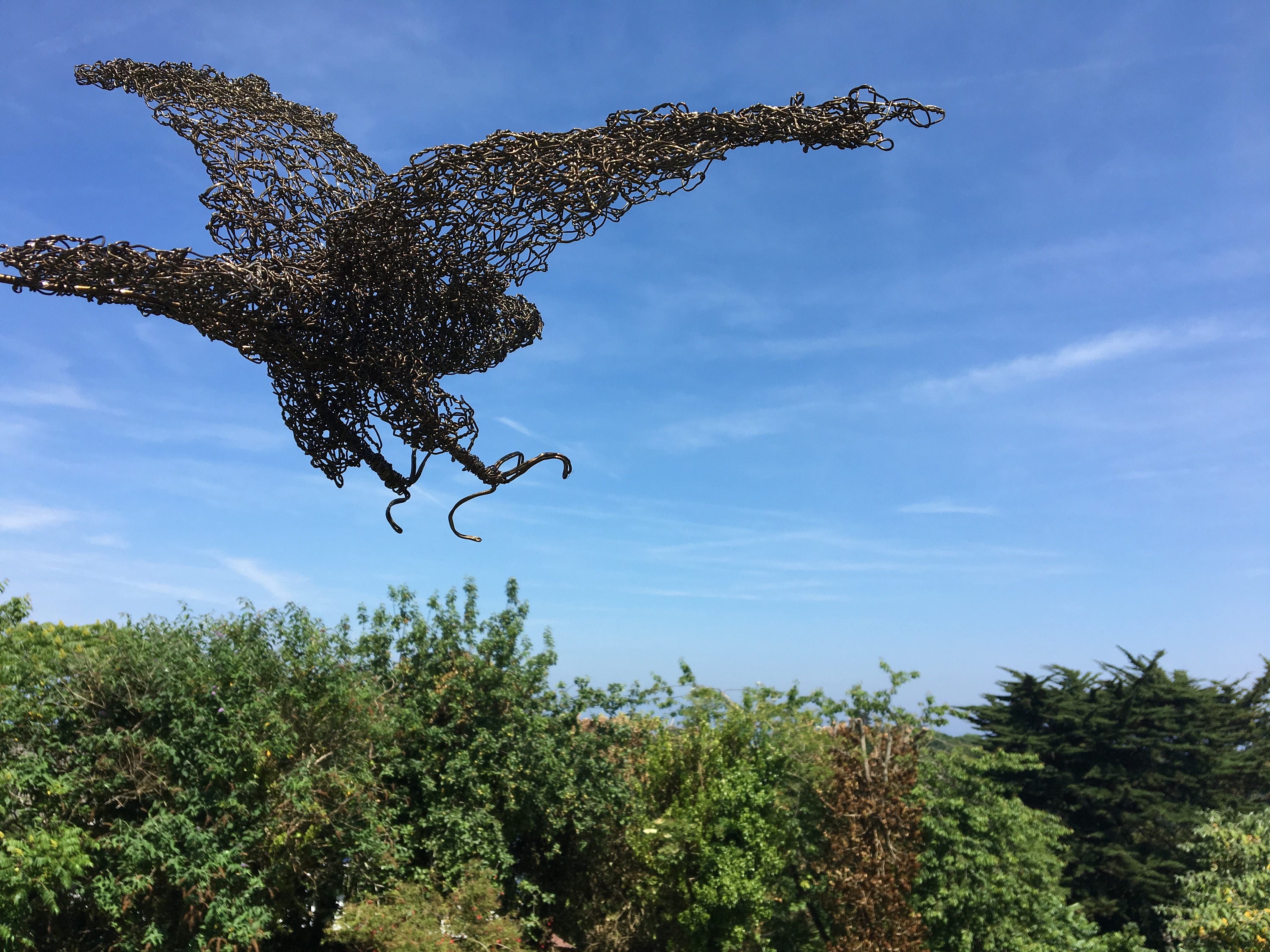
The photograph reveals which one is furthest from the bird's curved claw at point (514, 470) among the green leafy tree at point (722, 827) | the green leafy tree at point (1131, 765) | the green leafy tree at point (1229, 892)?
the green leafy tree at point (1131, 765)

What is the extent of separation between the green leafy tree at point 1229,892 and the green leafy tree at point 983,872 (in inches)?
50.0

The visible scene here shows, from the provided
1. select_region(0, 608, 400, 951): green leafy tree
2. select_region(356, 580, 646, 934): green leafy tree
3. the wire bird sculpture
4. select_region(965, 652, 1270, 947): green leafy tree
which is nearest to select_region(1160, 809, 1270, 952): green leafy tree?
select_region(965, 652, 1270, 947): green leafy tree

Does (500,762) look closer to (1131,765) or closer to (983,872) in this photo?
(983,872)

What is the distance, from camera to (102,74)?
12.2ft

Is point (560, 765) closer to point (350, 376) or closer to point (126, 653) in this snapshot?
point (126, 653)

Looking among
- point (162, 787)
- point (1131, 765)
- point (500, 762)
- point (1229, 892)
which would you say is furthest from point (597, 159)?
point (1131, 765)

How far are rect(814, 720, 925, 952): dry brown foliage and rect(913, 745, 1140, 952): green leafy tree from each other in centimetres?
266

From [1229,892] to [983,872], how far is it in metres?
3.33

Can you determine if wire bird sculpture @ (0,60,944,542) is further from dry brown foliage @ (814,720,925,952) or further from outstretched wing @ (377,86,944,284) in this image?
dry brown foliage @ (814,720,925,952)

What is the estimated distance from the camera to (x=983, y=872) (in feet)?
36.5

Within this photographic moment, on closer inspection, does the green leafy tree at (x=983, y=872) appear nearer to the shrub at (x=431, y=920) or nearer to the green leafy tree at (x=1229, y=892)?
the green leafy tree at (x=1229, y=892)

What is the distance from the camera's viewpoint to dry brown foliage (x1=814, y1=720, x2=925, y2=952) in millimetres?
8281

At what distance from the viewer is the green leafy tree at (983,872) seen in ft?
35.8

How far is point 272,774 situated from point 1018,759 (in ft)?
34.0
